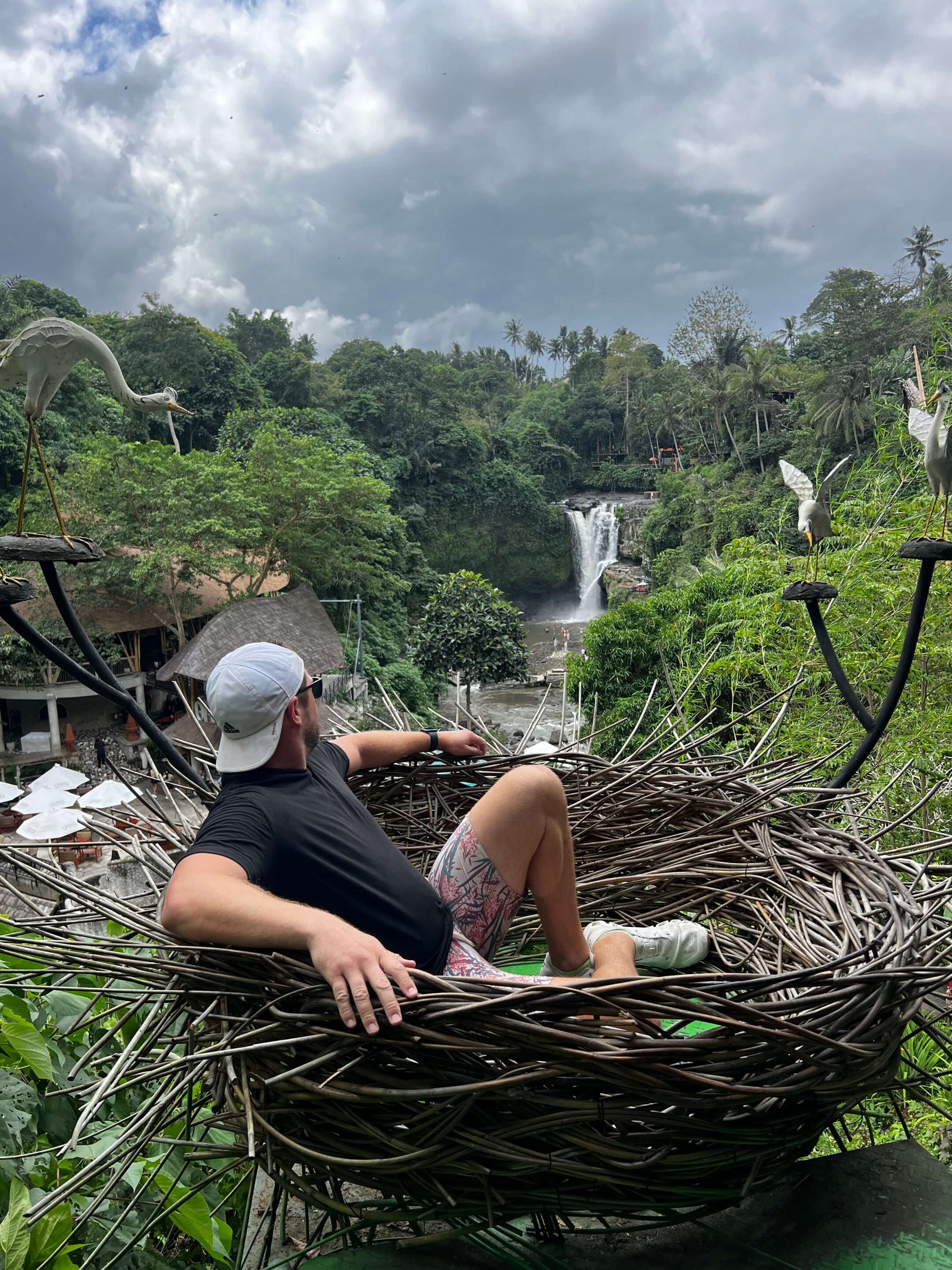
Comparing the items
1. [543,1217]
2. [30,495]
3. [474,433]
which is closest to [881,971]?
[543,1217]

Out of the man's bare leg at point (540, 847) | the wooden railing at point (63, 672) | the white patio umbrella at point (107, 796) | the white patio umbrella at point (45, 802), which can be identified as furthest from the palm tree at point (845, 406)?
the man's bare leg at point (540, 847)

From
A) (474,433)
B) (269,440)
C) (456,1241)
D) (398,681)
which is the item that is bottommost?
(398,681)

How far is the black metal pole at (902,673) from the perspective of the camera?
1622 mm

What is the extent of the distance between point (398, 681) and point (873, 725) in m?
14.1

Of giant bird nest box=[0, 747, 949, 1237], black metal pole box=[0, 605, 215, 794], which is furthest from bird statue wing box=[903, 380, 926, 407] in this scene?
black metal pole box=[0, 605, 215, 794]

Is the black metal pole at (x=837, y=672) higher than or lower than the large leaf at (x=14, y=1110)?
higher

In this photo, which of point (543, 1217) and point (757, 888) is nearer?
point (543, 1217)

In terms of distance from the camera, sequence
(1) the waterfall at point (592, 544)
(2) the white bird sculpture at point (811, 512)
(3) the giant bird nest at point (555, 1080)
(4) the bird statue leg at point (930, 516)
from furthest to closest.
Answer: (1) the waterfall at point (592, 544)
(2) the white bird sculpture at point (811, 512)
(4) the bird statue leg at point (930, 516)
(3) the giant bird nest at point (555, 1080)

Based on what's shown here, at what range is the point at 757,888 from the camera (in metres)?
1.75

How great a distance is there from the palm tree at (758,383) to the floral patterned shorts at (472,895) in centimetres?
2599

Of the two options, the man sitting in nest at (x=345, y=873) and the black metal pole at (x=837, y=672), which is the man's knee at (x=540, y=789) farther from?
the black metal pole at (x=837, y=672)

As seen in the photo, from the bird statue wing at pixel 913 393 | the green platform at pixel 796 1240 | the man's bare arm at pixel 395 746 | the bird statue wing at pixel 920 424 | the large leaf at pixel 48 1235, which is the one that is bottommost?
the green platform at pixel 796 1240

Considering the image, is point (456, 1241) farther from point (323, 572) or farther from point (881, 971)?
point (323, 572)

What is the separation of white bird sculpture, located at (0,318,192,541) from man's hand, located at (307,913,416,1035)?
0.77m
